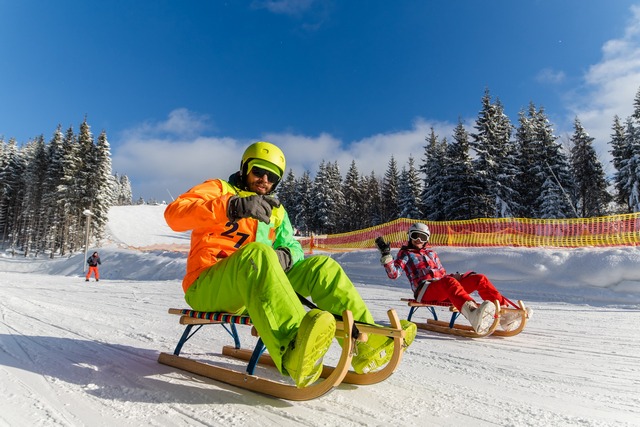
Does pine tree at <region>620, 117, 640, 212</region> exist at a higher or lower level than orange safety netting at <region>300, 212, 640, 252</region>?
higher

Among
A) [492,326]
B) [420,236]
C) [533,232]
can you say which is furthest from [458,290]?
[533,232]

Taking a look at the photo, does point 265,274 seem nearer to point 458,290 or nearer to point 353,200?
point 458,290

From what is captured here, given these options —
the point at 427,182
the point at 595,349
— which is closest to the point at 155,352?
the point at 595,349

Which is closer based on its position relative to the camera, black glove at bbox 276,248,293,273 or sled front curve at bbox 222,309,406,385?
sled front curve at bbox 222,309,406,385

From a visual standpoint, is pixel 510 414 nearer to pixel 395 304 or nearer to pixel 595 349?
pixel 595 349

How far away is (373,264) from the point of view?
1442 cm

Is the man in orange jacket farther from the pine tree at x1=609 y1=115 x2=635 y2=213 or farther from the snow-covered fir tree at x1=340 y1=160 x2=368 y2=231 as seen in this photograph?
the snow-covered fir tree at x1=340 y1=160 x2=368 y2=231

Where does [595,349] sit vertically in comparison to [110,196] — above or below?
below

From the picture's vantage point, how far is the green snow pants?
195cm

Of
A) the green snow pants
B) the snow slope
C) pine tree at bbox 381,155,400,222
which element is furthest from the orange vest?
pine tree at bbox 381,155,400,222

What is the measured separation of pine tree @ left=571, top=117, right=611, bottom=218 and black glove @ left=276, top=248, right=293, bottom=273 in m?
38.6

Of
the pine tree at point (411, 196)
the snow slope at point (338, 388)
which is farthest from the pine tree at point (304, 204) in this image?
the snow slope at point (338, 388)

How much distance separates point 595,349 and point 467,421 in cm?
308

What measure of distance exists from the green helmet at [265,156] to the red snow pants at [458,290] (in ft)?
8.86
